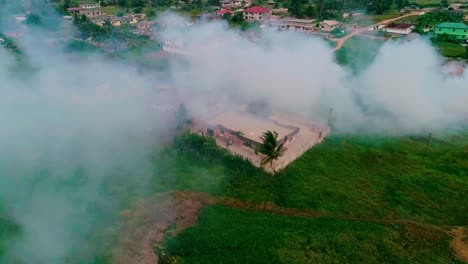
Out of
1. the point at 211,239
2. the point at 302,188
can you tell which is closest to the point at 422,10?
Result: the point at 302,188

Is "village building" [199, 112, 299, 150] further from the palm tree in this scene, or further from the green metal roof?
the green metal roof

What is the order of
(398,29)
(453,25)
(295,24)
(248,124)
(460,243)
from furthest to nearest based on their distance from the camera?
(295,24) < (398,29) < (453,25) < (248,124) < (460,243)

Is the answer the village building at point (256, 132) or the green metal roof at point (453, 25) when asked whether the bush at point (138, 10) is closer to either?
the green metal roof at point (453, 25)

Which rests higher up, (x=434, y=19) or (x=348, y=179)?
(x=434, y=19)

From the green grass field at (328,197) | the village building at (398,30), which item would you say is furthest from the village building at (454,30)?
the green grass field at (328,197)

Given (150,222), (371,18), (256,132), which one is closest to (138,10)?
(371,18)

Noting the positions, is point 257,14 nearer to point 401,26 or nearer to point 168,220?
point 401,26

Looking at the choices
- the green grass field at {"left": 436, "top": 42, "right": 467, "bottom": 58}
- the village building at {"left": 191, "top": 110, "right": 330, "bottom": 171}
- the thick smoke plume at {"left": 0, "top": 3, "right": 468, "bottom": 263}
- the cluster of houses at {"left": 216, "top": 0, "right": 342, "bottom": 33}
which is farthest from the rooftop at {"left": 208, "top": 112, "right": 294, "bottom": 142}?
the green grass field at {"left": 436, "top": 42, "right": 467, "bottom": 58}
